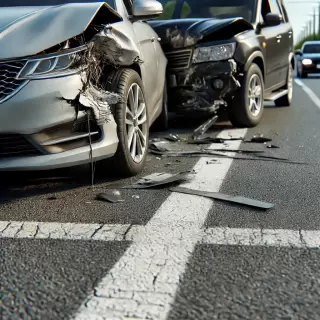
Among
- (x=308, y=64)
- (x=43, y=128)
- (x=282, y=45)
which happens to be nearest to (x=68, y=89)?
(x=43, y=128)

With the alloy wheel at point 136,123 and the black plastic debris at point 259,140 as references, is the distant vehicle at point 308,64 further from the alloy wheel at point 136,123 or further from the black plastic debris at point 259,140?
the alloy wheel at point 136,123

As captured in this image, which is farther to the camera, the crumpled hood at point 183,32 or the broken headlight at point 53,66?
the crumpled hood at point 183,32

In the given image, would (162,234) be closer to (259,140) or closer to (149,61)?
(149,61)

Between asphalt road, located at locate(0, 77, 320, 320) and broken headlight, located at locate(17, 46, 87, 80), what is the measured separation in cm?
81

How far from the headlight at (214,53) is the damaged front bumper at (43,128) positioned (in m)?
3.28

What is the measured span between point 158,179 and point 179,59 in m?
2.88

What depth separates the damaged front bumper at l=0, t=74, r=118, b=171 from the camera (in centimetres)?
389

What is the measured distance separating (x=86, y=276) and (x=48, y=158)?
142 centimetres

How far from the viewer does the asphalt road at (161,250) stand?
96.7 inches

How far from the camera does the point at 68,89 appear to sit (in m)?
4.05

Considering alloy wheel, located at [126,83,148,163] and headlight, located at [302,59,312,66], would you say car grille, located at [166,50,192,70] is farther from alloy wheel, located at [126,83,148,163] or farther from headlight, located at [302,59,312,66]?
headlight, located at [302,59,312,66]

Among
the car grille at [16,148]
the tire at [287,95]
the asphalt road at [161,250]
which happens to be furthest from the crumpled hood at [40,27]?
the tire at [287,95]

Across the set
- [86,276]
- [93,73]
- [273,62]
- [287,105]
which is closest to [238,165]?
[93,73]

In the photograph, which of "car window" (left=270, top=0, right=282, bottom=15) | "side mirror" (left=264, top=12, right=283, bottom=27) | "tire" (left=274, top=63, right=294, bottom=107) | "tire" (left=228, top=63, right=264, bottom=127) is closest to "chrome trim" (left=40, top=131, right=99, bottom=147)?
"tire" (left=228, top=63, right=264, bottom=127)
